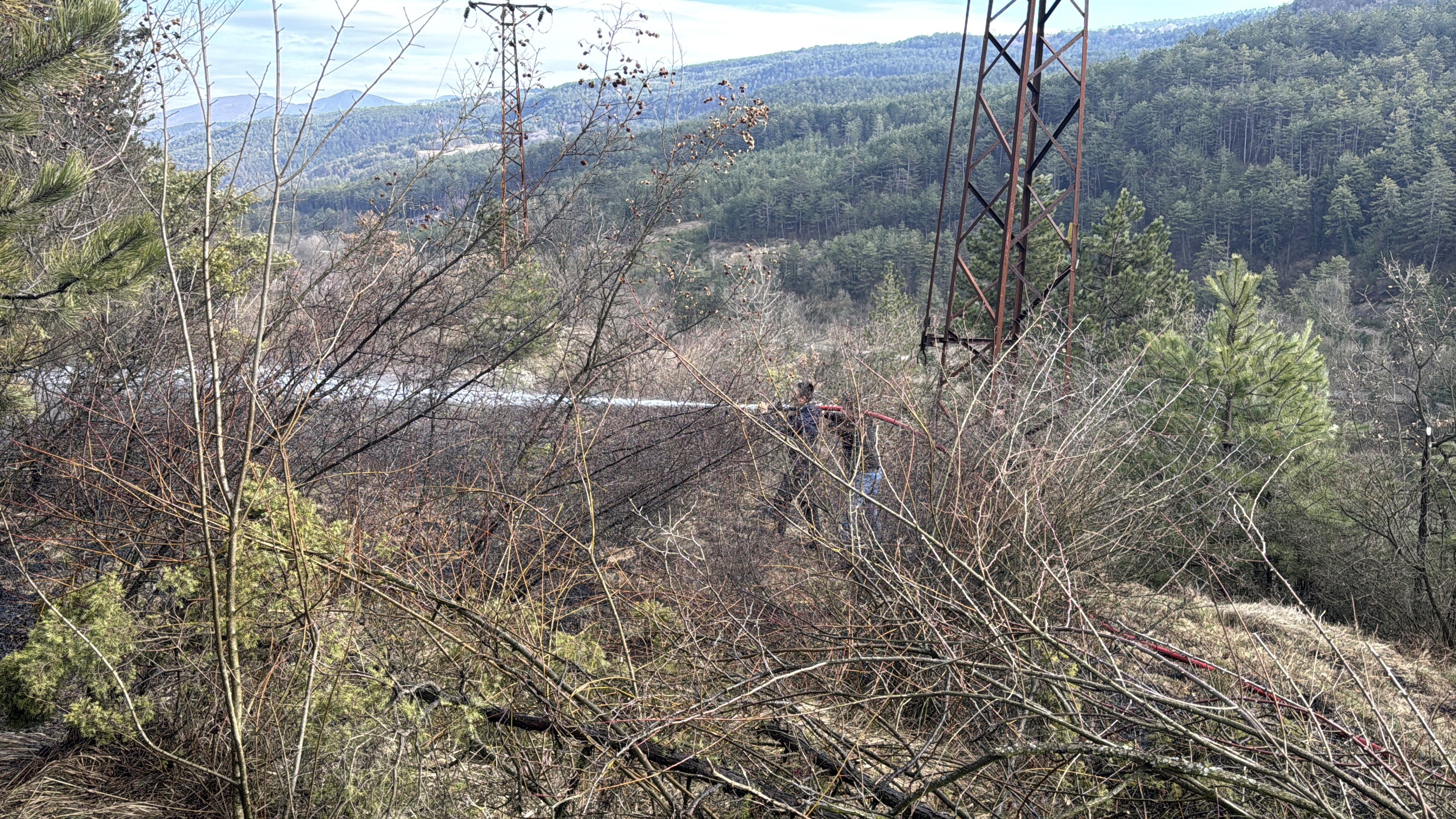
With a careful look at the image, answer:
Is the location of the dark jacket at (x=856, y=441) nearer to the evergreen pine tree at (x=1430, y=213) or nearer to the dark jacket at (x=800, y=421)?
the dark jacket at (x=800, y=421)

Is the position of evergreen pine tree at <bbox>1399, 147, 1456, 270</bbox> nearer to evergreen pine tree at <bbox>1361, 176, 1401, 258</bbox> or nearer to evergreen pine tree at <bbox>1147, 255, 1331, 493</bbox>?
evergreen pine tree at <bbox>1361, 176, 1401, 258</bbox>

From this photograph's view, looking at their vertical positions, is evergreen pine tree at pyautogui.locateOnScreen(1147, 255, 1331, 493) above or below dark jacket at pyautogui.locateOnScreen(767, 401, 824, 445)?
below

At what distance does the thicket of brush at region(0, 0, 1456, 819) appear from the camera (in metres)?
2.38

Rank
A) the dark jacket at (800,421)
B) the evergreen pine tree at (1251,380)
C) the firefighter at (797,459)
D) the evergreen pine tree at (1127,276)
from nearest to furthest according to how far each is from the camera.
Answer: the firefighter at (797,459)
the dark jacket at (800,421)
the evergreen pine tree at (1251,380)
the evergreen pine tree at (1127,276)

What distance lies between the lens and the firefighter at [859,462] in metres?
3.19

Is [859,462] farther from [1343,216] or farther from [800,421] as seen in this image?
[1343,216]

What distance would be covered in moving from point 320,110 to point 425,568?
4.97 feet

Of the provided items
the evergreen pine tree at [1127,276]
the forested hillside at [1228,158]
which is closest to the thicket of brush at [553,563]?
the evergreen pine tree at [1127,276]

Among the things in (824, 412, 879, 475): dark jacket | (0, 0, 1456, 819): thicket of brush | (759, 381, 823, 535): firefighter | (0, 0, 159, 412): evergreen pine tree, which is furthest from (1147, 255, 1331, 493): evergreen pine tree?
(0, 0, 159, 412): evergreen pine tree

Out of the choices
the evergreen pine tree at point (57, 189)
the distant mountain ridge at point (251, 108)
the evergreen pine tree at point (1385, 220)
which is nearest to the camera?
the distant mountain ridge at point (251, 108)

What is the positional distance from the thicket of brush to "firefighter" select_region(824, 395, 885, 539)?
13cm

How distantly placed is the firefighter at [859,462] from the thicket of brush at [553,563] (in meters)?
0.13

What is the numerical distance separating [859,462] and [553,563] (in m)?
1.46

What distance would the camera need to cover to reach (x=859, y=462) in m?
3.50
